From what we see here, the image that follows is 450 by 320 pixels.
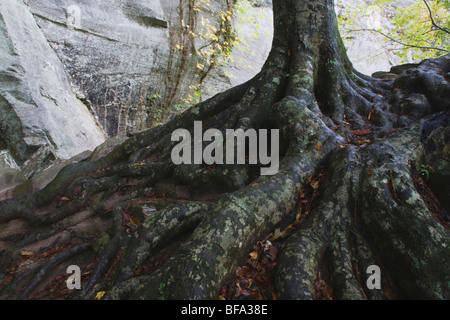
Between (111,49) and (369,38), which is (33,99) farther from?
(369,38)

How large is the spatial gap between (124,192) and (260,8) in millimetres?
11077

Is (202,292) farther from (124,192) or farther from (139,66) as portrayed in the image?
(139,66)

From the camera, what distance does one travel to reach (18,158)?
224 inches

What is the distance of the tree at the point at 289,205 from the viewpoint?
6.06 feet

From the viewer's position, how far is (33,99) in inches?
244

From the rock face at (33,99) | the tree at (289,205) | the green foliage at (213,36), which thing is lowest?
the tree at (289,205)

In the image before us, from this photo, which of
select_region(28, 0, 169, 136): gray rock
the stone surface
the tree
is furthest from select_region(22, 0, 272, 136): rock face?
the tree

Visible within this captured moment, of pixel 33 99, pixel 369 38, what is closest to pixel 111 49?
pixel 33 99

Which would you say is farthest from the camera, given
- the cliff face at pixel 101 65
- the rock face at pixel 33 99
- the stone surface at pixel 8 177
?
the cliff face at pixel 101 65

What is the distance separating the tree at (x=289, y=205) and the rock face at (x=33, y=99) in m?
2.90

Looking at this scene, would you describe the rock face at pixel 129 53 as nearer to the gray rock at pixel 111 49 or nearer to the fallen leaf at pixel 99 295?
the gray rock at pixel 111 49

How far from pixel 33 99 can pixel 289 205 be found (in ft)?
20.6

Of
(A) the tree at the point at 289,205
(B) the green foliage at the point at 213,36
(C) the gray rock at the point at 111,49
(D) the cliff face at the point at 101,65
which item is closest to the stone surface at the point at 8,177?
(D) the cliff face at the point at 101,65

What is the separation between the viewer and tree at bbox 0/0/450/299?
185 centimetres
